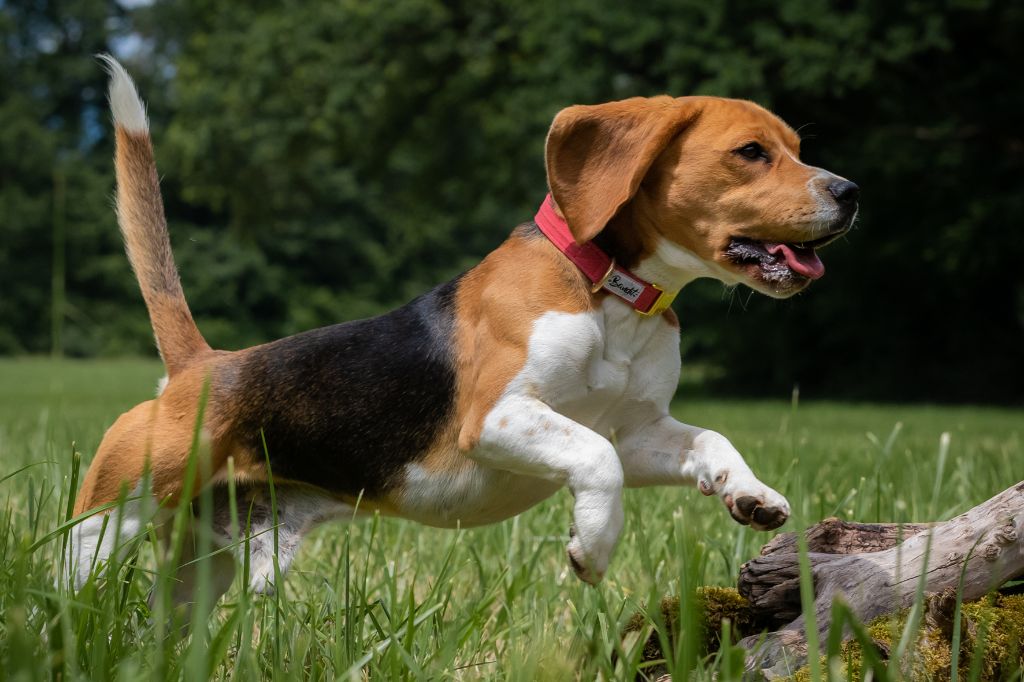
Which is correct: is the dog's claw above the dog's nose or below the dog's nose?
below

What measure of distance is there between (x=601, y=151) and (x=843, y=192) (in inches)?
28.1

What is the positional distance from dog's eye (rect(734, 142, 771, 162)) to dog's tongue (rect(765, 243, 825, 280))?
0.91 feet

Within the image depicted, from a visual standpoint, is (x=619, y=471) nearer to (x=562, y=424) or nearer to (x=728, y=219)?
(x=562, y=424)

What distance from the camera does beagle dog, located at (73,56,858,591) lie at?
122 inches

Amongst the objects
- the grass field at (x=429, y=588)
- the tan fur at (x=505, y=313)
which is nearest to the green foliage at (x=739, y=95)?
the grass field at (x=429, y=588)

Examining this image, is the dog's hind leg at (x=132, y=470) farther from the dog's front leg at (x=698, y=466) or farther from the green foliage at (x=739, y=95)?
the green foliage at (x=739, y=95)

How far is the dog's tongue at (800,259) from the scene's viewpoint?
321 cm

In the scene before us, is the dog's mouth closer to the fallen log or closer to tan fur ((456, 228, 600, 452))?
tan fur ((456, 228, 600, 452))

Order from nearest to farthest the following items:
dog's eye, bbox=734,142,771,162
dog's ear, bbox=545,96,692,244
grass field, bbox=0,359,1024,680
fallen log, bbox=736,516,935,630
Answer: grass field, bbox=0,359,1024,680 → fallen log, bbox=736,516,935,630 → dog's ear, bbox=545,96,692,244 → dog's eye, bbox=734,142,771,162

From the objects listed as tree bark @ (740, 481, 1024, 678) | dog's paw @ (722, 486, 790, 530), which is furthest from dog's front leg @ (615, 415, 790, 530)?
tree bark @ (740, 481, 1024, 678)

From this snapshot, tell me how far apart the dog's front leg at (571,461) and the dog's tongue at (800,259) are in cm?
80

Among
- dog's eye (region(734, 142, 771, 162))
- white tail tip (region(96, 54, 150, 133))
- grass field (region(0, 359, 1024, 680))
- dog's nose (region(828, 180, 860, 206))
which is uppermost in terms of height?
white tail tip (region(96, 54, 150, 133))

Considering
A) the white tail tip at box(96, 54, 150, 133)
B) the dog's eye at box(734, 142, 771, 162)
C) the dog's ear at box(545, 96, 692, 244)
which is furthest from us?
the white tail tip at box(96, 54, 150, 133)

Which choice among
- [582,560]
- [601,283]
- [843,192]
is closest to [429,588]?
[582,560]
